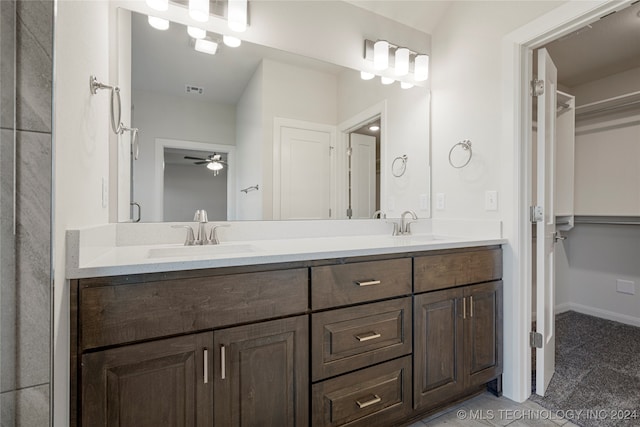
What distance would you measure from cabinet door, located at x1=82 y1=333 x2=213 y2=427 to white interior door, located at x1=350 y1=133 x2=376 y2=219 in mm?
1293

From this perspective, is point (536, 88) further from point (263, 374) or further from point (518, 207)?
point (263, 374)

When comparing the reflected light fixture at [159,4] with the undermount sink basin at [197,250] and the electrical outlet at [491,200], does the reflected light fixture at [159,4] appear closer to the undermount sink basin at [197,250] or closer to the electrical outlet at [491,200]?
the undermount sink basin at [197,250]

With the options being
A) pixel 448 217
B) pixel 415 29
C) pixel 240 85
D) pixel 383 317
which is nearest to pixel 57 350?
pixel 383 317

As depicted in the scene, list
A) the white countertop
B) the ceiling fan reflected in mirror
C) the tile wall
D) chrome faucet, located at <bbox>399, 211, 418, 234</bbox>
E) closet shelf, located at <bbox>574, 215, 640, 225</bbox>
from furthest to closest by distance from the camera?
closet shelf, located at <bbox>574, 215, 640, 225</bbox> < chrome faucet, located at <bbox>399, 211, 418, 234</bbox> < the ceiling fan reflected in mirror < the white countertop < the tile wall

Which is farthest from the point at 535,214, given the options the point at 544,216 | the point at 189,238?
the point at 189,238

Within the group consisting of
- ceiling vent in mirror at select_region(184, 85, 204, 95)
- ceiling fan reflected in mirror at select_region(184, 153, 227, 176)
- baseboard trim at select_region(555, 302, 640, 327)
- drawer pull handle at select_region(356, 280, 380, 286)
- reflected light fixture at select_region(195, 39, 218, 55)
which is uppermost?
reflected light fixture at select_region(195, 39, 218, 55)

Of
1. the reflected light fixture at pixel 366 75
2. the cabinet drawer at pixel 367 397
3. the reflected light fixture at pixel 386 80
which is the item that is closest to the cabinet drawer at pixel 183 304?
the cabinet drawer at pixel 367 397

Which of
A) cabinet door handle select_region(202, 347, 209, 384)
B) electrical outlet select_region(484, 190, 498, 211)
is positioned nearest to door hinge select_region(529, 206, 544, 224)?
electrical outlet select_region(484, 190, 498, 211)

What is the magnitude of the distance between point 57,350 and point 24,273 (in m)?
0.21

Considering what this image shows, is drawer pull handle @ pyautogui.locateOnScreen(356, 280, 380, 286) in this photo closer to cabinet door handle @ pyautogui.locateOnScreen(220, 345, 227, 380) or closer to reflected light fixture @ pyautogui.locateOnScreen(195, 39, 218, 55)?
cabinet door handle @ pyautogui.locateOnScreen(220, 345, 227, 380)

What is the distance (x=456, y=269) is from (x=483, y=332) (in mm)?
404

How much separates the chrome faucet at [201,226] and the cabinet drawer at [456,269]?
992mm

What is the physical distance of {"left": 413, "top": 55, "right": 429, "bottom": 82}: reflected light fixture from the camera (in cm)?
213

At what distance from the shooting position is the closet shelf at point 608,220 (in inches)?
105
